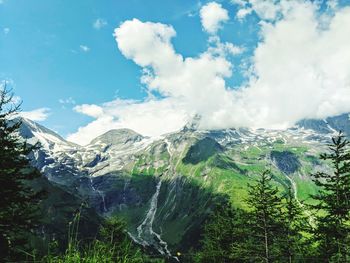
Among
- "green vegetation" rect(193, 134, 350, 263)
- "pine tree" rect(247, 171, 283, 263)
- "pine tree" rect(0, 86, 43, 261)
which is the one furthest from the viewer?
"pine tree" rect(247, 171, 283, 263)

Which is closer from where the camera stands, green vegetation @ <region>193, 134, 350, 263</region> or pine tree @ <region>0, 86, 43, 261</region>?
pine tree @ <region>0, 86, 43, 261</region>

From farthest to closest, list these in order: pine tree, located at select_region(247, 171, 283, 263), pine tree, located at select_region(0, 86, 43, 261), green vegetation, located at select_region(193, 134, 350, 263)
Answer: pine tree, located at select_region(247, 171, 283, 263) → green vegetation, located at select_region(193, 134, 350, 263) → pine tree, located at select_region(0, 86, 43, 261)

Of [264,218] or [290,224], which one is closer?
[264,218]

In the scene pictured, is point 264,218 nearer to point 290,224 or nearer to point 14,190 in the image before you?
point 290,224

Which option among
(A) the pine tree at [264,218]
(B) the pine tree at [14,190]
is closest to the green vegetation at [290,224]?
(A) the pine tree at [264,218]

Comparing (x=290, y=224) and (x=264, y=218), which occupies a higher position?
(x=290, y=224)

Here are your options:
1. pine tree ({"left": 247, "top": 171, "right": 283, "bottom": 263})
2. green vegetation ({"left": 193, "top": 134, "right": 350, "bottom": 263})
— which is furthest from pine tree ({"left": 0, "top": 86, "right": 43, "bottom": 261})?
pine tree ({"left": 247, "top": 171, "right": 283, "bottom": 263})

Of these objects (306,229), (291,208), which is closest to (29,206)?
(306,229)

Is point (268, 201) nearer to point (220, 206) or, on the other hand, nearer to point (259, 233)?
point (259, 233)

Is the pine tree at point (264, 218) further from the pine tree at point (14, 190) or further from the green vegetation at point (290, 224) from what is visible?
the pine tree at point (14, 190)

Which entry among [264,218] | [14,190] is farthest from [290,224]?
[14,190]

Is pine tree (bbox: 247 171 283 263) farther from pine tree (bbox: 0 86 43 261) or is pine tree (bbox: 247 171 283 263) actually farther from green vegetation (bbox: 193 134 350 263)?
pine tree (bbox: 0 86 43 261)

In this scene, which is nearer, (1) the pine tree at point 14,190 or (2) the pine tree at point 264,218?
(1) the pine tree at point 14,190

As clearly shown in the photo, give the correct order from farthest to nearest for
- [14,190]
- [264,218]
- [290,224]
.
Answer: [290,224]
[264,218]
[14,190]
